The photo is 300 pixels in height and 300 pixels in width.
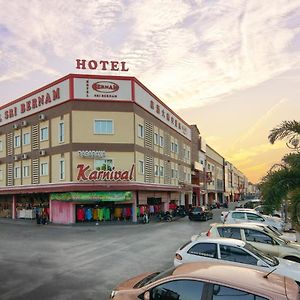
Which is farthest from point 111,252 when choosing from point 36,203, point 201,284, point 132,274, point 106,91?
point 36,203

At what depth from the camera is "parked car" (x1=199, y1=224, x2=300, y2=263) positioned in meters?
13.4

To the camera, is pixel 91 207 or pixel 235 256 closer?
pixel 235 256

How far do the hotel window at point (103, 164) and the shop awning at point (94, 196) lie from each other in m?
2.43

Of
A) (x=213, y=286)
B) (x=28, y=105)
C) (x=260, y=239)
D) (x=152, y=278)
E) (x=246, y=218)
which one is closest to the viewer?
(x=213, y=286)

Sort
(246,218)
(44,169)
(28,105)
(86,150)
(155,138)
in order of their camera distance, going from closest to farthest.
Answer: (246,218) < (86,150) < (44,169) < (28,105) < (155,138)

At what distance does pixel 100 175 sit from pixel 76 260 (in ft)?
59.1

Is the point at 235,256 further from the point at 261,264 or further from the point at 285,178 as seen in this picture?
the point at 285,178

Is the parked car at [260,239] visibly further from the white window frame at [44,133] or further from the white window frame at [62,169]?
the white window frame at [44,133]

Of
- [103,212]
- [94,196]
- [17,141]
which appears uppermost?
[17,141]

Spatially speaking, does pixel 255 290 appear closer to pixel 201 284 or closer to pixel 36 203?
pixel 201 284

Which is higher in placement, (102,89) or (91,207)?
(102,89)

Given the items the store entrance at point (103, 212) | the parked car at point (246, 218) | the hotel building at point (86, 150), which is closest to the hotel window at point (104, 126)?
the hotel building at point (86, 150)

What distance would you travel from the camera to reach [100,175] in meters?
35.1

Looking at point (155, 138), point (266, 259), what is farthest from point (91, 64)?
point (266, 259)
